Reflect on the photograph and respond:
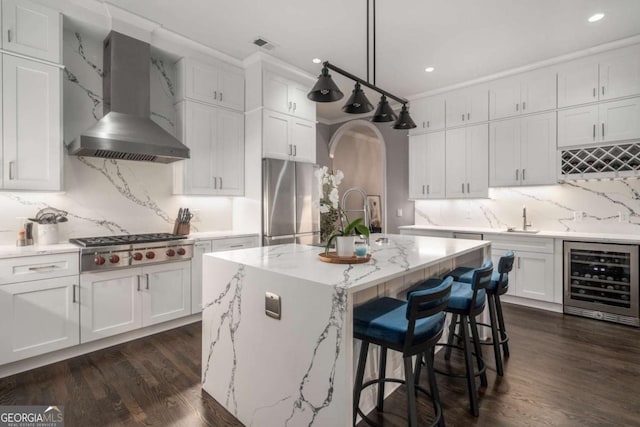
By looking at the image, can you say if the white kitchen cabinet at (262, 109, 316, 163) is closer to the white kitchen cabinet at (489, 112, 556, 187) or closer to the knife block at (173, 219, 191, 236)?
the knife block at (173, 219, 191, 236)

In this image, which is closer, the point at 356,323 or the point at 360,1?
the point at 356,323

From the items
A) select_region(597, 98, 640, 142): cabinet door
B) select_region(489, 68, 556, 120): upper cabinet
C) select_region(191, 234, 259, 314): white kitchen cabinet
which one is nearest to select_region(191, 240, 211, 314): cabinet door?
select_region(191, 234, 259, 314): white kitchen cabinet

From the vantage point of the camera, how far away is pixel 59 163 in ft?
9.20

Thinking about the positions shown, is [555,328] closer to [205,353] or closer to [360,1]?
[205,353]

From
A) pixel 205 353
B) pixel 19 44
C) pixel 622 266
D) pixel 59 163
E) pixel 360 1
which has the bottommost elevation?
pixel 205 353

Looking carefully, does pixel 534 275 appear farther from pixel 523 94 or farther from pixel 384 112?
pixel 384 112

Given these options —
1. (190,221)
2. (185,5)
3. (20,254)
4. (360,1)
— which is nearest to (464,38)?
(360,1)

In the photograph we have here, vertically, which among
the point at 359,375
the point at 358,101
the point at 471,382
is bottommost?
the point at 471,382

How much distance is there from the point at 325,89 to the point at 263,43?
6.28 feet

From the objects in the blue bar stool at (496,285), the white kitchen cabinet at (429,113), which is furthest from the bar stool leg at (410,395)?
the white kitchen cabinet at (429,113)

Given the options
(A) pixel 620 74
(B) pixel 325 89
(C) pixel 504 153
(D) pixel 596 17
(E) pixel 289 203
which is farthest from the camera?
(C) pixel 504 153

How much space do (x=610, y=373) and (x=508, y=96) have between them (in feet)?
11.0

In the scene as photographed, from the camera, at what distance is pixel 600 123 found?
3.74m

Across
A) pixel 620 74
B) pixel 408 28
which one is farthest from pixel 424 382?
pixel 620 74
